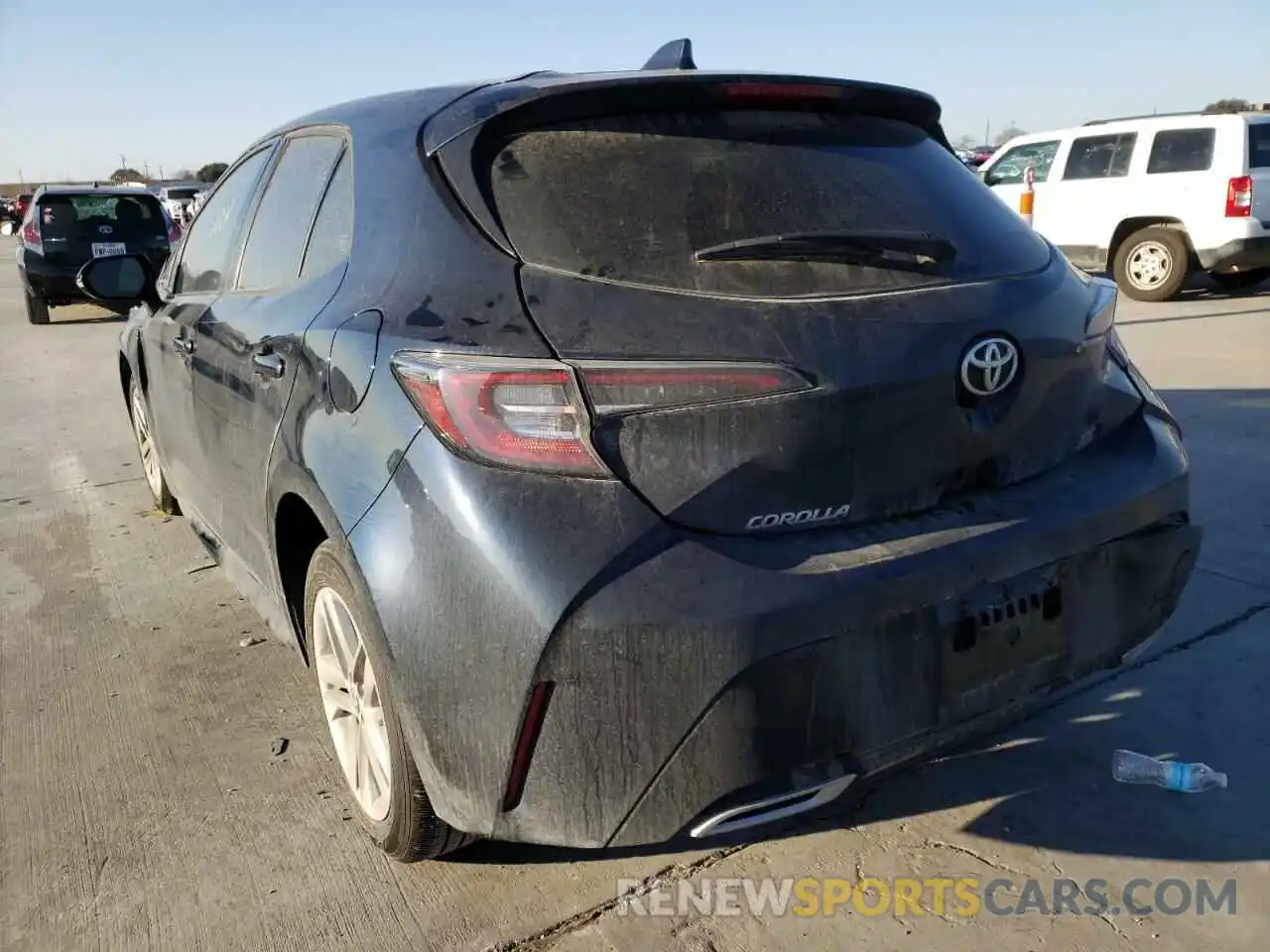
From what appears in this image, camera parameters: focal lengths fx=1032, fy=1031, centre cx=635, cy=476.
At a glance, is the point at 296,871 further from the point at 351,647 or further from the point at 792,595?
the point at 792,595

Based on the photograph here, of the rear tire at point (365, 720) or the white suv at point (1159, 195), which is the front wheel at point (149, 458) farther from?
the white suv at point (1159, 195)

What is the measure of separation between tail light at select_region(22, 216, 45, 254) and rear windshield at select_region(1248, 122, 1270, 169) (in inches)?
541

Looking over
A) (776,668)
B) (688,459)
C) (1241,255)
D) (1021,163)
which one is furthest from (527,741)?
(1021,163)

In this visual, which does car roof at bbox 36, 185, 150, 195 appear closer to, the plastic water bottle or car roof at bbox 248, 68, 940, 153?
car roof at bbox 248, 68, 940, 153

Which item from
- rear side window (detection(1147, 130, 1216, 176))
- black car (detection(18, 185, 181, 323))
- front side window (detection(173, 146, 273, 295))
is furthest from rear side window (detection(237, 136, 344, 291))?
black car (detection(18, 185, 181, 323))

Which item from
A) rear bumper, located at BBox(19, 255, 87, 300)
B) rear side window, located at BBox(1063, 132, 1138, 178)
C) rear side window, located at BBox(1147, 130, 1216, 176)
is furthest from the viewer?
rear bumper, located at BBox(19, 255, 87, 300)

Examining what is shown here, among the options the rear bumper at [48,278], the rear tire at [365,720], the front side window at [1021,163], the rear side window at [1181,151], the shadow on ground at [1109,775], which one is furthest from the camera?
the rear bumper at [48,278]

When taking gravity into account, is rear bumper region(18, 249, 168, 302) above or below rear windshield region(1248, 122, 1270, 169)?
below

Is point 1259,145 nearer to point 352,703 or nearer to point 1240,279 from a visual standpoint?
point 1240,279

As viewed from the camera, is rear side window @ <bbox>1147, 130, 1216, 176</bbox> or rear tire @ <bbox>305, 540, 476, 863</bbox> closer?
rear tire @ <bbox>305, 540, 476, 863</bbox>

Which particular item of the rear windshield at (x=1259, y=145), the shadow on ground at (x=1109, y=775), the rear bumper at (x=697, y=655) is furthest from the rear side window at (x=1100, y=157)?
the rear bumper at (x=697, y=655)

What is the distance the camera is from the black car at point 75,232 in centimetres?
1289

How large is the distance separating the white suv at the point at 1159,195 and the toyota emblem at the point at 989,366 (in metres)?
8.71

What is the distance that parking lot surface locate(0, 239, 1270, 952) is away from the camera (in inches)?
86.6
